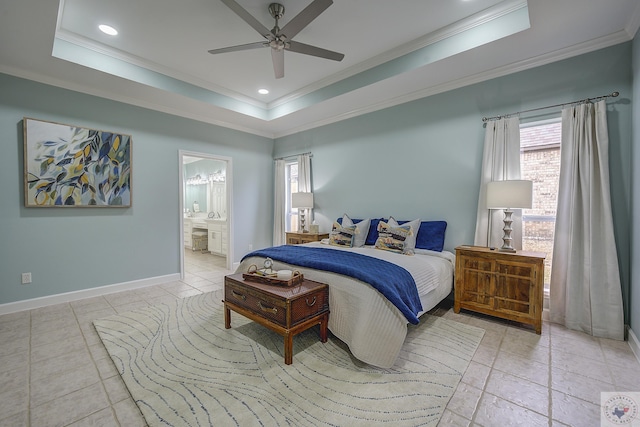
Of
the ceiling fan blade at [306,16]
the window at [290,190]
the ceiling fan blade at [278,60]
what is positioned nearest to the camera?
the ceiling fan blade at [306,16]

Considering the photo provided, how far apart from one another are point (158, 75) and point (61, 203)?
6.48 feet

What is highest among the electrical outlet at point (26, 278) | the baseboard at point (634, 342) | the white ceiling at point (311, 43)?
the white ceiling at point (311, 43)

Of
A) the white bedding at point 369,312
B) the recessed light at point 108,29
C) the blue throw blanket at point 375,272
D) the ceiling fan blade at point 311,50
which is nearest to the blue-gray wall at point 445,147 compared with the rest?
the white bedding at point 369,312

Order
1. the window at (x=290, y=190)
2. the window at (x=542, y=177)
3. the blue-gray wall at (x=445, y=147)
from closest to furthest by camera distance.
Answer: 1. the blue-gray wall at (x=445, y=147)
2. the window at (x=542, y=177)
3. the window at (x=290, y=190)

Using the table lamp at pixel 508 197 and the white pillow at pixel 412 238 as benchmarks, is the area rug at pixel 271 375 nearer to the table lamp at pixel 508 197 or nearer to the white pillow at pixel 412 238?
the white pillow at pixel 412 238

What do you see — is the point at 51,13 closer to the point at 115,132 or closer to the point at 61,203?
the point at 115,132

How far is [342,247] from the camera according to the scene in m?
3.64

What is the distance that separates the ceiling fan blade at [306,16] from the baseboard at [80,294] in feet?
12.4

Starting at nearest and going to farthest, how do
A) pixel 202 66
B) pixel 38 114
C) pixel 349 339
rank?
pixel 349 339, pixel 38 114, pixel 202 66

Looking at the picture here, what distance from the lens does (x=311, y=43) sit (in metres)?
3.10

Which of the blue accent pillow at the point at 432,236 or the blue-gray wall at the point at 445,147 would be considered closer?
the blue-gray wall at the point at 445,147

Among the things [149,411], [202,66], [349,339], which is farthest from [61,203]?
[349,339]

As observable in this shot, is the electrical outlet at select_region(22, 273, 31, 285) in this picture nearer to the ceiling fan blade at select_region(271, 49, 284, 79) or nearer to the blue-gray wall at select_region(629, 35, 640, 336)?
the ceiling fan blade at select_region(271, 49, 284, 79)

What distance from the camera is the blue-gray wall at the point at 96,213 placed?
3.06 meters
